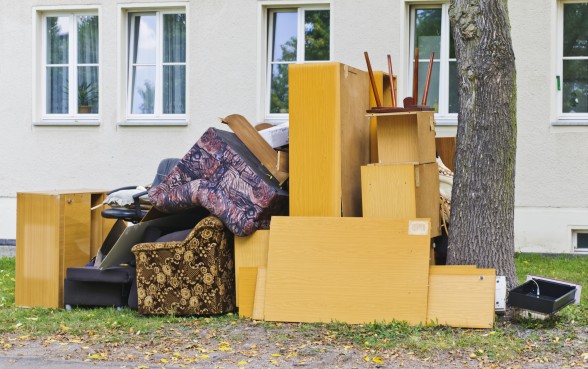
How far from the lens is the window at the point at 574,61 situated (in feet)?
39.1

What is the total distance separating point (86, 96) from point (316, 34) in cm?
342

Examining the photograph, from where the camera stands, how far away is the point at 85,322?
7.65 m

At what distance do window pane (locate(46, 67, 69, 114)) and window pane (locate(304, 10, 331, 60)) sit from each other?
11.6ft

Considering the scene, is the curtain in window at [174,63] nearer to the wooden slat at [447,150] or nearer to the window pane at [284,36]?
the window pane at [284,36]

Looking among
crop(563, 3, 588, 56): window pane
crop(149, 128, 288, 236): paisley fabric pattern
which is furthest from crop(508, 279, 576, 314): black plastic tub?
crop(563, 3, 588, 56): window pane

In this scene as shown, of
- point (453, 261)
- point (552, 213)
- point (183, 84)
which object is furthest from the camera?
point (183, 84)

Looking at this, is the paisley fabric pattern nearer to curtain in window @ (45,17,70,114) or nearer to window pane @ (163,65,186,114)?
window pane @ (163,65,186,114)

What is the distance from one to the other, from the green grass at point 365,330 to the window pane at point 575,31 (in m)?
4.53

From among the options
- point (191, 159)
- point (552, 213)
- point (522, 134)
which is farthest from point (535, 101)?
point (191, 159)

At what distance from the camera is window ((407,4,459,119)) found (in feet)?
40.4

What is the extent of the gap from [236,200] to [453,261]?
1772 mm

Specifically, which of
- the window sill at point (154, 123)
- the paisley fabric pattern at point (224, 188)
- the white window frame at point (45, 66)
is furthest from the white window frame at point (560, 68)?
the white window frame at point (45, 66)

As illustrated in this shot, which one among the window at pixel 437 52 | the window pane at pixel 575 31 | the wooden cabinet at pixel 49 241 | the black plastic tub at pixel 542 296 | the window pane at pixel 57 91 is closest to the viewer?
the black plastic tub at pixel 542 296

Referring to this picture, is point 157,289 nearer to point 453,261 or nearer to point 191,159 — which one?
point 191,159
